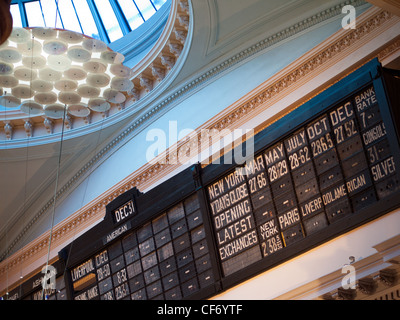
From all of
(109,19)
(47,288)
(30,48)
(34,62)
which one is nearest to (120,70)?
(34,62)

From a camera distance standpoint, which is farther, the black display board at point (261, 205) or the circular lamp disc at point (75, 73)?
the circular lamp disc at point (75, 73)

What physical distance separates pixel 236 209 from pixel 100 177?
17.1 feet

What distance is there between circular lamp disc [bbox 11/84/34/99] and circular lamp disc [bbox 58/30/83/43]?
1535mm

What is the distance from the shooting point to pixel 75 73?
1059 cm

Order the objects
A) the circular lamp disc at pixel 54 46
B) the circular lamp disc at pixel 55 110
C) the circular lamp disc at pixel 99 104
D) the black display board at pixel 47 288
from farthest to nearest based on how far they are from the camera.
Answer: the circular lamp disc at pixel 55 110
the circular lamp disc at pixel 99 104
the black display board at pixel 47 288
the circular lamp disc at pixel 54 46

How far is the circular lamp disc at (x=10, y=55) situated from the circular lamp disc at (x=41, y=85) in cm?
67

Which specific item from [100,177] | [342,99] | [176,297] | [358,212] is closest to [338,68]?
[342,99]

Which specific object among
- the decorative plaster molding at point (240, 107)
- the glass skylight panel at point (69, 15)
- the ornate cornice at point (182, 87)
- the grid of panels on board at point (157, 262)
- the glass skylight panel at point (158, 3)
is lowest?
the grid of panels on board at point (157, 262)

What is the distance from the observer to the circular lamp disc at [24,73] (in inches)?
409

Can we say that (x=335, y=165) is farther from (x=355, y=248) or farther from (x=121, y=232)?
(x=121, y=232)

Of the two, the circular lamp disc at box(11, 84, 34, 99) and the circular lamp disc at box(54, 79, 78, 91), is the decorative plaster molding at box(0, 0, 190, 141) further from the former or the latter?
the circular lamp disc at box(11, 84, 34, 99)

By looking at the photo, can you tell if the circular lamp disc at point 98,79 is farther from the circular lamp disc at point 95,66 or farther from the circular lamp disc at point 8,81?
the circular lamp disc at point 8,81

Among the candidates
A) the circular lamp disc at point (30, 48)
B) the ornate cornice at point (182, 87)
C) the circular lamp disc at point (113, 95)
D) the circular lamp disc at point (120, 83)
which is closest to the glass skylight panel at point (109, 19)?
the ornate cornice at point (182, 87)

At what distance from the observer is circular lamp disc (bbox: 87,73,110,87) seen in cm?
1071
